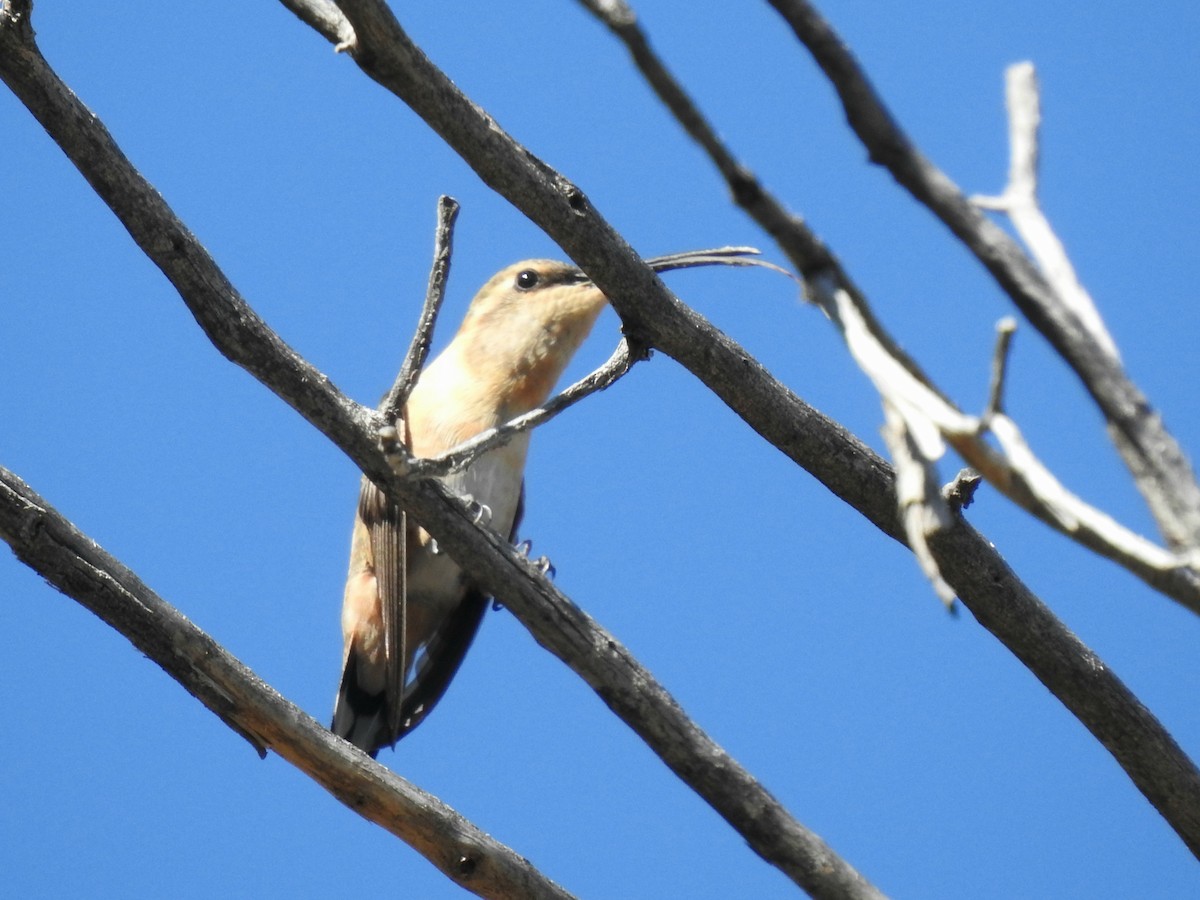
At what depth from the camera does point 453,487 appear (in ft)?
18.7

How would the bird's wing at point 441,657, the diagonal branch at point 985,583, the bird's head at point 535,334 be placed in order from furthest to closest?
the bird's head at point 535,334 < the bird's wing at point 441,657 < the diagonal branch at point 985,583

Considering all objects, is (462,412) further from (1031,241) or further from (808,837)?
(1031,241)

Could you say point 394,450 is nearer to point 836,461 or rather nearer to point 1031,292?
point 836,461

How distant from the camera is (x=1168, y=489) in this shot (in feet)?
5.21

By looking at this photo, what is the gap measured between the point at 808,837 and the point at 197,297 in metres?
2.00

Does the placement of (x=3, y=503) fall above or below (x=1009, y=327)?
below

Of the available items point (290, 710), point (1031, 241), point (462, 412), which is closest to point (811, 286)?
point (1031, 241)

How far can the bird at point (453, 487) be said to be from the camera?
5609mm

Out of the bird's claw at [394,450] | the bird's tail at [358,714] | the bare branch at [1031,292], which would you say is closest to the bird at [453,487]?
the bird's tail at [358,714]

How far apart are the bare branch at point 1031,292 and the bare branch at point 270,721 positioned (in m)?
2.25

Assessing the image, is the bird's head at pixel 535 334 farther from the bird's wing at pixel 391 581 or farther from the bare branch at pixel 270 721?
the bare branch at pixel 270 721

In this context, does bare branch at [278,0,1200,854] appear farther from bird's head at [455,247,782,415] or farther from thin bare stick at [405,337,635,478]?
bird's head at [455,247,782,415]

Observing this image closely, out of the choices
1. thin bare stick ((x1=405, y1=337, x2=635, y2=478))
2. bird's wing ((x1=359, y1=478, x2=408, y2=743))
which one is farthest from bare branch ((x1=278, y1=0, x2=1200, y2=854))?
bird's wing ((x1=359, y1=478, x2=408, y2=743))

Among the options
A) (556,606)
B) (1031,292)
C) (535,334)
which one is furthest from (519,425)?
(535,334)
